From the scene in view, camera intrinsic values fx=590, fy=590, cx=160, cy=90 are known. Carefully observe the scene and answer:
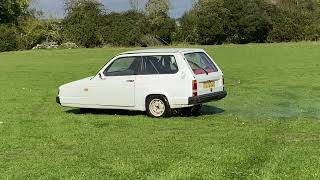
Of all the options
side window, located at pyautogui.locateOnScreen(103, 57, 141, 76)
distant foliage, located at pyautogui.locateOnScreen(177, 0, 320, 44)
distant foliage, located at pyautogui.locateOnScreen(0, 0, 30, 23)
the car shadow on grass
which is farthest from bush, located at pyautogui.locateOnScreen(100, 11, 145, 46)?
side window, located at pyautogui.locateOnScreen(103, 57, 141, 76)

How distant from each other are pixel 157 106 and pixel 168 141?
3782 millimetres

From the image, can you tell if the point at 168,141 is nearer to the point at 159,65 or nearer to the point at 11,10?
the point at 159,65

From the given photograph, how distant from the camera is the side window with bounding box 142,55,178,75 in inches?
586

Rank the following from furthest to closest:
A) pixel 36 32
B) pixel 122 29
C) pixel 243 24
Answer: pixel 36 32 → pixel 122 29 → pixel 243 24

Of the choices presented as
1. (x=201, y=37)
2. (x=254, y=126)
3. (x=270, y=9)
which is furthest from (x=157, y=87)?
(x=270, y=9)

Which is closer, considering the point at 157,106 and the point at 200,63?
the point at 157,106

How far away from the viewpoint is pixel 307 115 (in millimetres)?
14461

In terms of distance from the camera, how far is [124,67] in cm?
1568

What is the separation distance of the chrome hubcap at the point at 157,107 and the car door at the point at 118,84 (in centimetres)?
55

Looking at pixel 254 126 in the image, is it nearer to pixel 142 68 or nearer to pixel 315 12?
pixel 142 68

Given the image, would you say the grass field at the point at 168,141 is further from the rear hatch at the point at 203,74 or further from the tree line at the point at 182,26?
the tree line at the point at 182,26

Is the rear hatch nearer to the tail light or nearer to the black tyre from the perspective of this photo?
the tail light

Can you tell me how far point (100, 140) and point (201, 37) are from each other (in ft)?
204

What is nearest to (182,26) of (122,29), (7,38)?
(122,29)
